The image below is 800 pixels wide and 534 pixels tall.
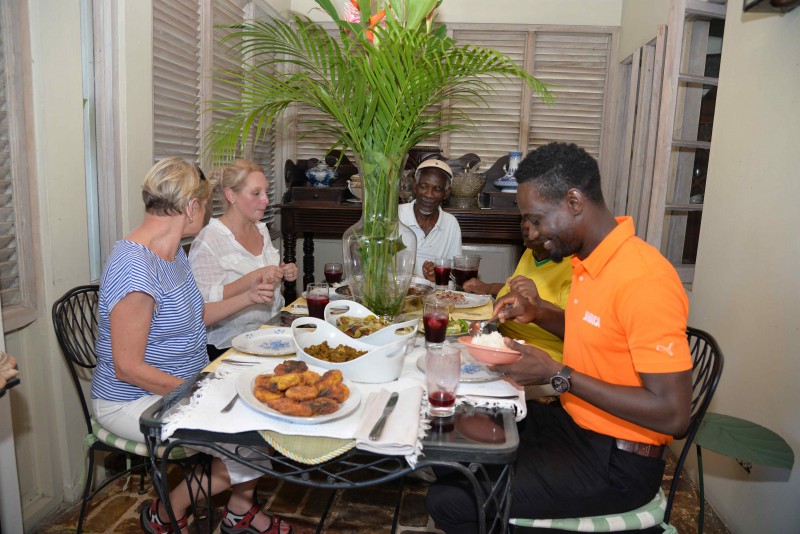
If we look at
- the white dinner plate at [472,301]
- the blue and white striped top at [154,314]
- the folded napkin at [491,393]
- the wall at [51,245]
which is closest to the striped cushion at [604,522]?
the folded napkin at [491,393]

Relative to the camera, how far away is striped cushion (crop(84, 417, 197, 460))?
6.43 feet

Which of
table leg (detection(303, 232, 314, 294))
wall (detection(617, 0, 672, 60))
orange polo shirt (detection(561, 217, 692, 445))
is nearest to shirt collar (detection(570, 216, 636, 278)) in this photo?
orange polo shirt (detection(561, 217, 692, 445))

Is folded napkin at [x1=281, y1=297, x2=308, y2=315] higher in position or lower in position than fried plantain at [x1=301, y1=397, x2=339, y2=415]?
lower

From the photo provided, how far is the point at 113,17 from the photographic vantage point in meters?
2.62

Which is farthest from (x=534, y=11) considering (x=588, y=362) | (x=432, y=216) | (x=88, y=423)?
(x=88, y=423)

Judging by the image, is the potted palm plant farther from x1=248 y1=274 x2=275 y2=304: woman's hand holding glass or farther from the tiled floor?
the tiled floor

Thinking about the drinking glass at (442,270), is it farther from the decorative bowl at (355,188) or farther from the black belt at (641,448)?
the decorative bowl at (355,188)

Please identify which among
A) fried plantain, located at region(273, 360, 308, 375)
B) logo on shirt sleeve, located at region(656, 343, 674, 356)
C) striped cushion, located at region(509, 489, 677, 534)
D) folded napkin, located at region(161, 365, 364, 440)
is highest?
logo on shirt sleeve, located at region(656, 343, 674, 356)

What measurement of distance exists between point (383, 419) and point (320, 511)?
143 centimetres

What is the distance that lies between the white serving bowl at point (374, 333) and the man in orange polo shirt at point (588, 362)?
13.7 inches

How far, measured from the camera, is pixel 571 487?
161 centimetres

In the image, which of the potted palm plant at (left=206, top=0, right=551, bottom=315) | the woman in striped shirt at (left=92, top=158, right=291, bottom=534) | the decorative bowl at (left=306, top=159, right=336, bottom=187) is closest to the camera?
the woman in striped shirt at (left=92, top=158, right=291, bottom=534)

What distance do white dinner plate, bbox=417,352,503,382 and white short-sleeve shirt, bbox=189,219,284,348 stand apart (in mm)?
1280

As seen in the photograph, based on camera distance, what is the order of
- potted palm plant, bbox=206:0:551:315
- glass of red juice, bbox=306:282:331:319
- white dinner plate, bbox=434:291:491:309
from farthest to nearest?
white dinner plate, bbox=434:291:491:309 → potted palm plant, bbox=206:0:551:315 → glass of red juice, bbox=306:282:331:319
